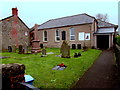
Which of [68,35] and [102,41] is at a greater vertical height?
[68,35]

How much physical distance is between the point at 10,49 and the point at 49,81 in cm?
1410

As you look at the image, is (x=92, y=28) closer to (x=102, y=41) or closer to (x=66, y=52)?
(x=102, y=41)

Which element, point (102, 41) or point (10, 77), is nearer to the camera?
point (10, 77)

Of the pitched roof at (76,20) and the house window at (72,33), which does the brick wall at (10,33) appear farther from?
the house window at (72,33)

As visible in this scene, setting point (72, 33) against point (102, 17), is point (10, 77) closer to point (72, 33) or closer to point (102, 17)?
point (72, 33)

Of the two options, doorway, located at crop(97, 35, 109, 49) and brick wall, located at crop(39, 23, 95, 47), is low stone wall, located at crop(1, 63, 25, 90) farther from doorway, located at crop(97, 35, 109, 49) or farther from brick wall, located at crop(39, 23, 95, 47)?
doorway, located at crop(97, 35, 109, 49)

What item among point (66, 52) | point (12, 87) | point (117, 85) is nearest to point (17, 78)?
point (12, 87)

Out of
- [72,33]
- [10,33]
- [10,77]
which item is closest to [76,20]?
[72,33]

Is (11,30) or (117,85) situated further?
(11,30)

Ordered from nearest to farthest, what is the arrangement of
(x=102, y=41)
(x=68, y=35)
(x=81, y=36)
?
(x=81, y=36) → (x=68, y=35) → (x=102, y=41)

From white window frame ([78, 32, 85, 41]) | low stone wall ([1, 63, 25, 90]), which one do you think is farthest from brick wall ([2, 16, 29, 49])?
low stone wall ([1, 63, 25, 90])

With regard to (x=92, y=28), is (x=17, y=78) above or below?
below

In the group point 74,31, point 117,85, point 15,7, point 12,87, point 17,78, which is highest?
point 15,7

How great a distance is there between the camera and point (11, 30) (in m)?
20.7
